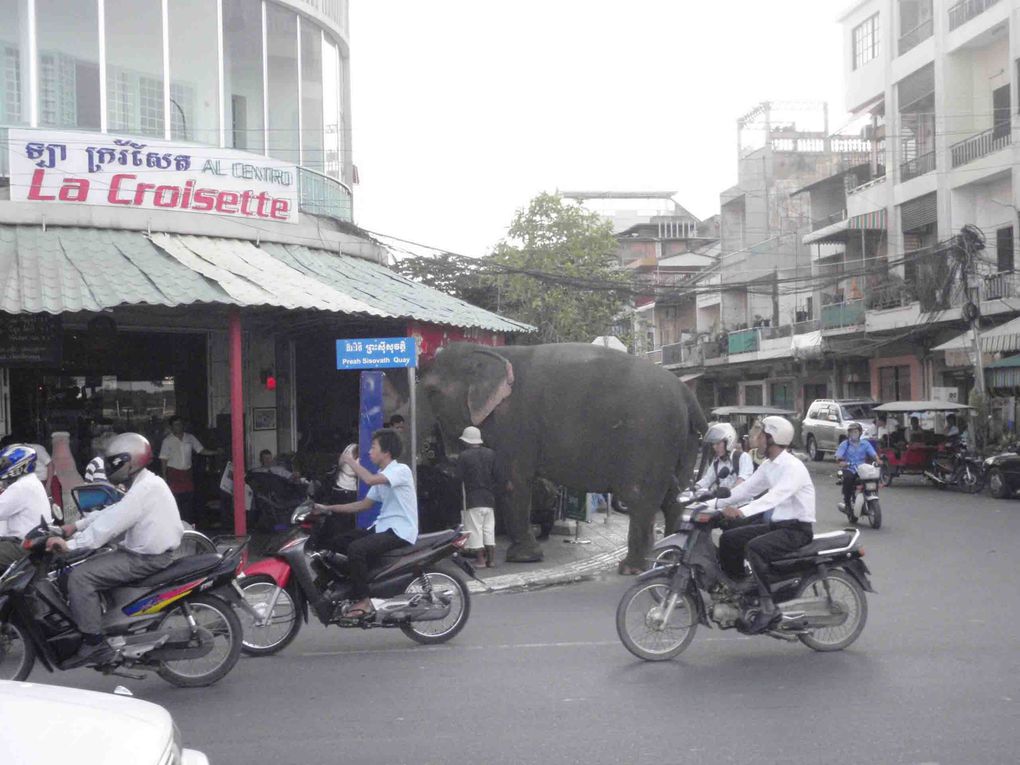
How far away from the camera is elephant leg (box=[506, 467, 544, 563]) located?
13.0 metres

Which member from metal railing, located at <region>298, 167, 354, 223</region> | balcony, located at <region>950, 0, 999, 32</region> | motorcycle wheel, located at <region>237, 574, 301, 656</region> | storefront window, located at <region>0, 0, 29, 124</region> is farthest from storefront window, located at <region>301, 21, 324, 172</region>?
balcony, located at <region>950, 0, 999, 32</region>

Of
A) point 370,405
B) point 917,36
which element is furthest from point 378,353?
point 917,36

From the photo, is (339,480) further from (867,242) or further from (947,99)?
(867,242)

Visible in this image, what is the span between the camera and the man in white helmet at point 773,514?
759 cm

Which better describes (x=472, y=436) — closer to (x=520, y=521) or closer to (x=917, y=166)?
(x=520, y=521)

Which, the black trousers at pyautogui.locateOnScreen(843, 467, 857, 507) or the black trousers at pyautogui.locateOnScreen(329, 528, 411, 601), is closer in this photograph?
the black trousers at pyautogui.locateOnScreen(329, 528, 411, 601)

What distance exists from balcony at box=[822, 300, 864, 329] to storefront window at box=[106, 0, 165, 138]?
27241 mm

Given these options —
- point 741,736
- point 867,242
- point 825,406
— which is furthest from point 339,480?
point 867,242

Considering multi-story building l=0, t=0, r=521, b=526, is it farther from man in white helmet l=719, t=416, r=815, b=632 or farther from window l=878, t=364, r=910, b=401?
window l=878, t=364, r=910, b=401

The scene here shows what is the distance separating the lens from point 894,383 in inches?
1470

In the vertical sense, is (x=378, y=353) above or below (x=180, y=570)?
above

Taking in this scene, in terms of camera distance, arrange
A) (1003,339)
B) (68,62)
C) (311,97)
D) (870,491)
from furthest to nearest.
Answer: (1003,339), (311,97), (870,491), (68,62)

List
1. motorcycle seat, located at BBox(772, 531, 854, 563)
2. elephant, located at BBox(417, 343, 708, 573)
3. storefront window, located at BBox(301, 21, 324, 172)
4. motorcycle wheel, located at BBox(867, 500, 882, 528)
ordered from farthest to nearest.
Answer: storefront window, located at BBox(301, 21, 324, 172) → motorcycle wheel, located at BBox(867, 500, 882, 528) → elephant, located at BBox(417, 343, 708, 573) → motorcycle seat, located at BBox(772, 531, 854, 563)

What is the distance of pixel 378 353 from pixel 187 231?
392 centimetres
